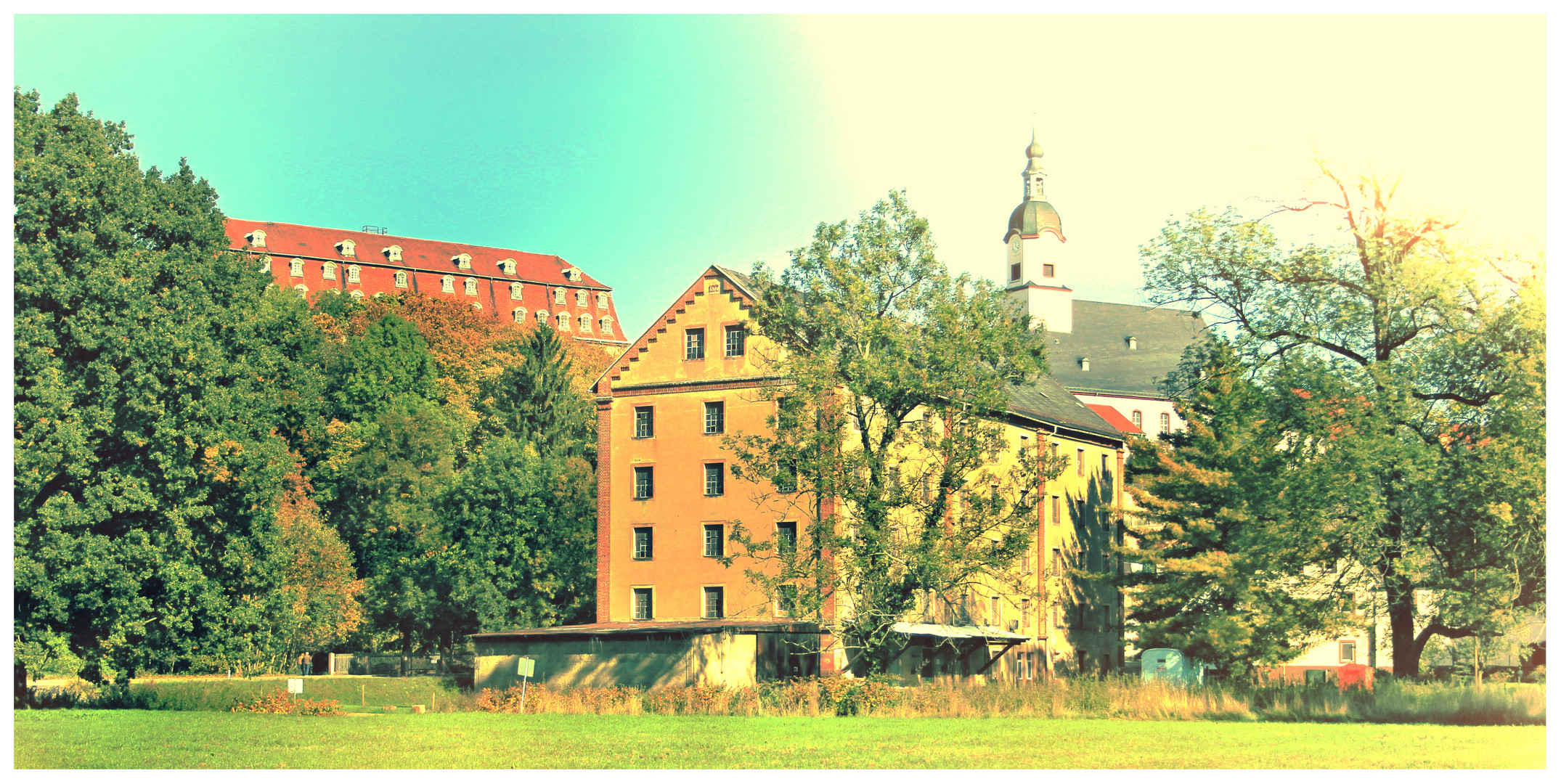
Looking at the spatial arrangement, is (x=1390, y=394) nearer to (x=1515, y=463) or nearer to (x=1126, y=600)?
(x=1515, y=463)

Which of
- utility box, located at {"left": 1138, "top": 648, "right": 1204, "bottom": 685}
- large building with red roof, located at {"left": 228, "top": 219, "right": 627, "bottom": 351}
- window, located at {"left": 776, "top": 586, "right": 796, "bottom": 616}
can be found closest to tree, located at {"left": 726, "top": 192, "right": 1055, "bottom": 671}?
window, located at {"left": 776, "top": 586, "right": 796, "bottom": 616}

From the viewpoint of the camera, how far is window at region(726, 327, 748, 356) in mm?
52062

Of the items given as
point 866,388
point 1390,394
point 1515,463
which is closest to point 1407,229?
point 1390,394

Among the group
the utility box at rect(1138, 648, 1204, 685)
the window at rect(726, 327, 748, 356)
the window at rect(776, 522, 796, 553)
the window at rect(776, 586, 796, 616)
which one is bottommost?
the utility box at rect(1138, 648, 1204, 685)

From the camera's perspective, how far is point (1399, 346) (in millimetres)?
43469

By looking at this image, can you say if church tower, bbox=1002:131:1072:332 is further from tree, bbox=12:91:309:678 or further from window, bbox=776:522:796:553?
tree, bbox=12:91:309:678

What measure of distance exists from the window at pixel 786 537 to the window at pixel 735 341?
596 cm

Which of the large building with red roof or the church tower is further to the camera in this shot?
the large building with red roof

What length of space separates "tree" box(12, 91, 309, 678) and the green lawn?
451 centimetres

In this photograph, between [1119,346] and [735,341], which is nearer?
[735,341]

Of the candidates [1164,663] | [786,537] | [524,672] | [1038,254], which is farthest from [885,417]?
[1038,254]

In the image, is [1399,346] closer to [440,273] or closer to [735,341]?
[735,341]

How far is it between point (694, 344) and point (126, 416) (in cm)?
1981

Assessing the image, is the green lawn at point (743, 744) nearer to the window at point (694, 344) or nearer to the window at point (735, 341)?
the window at point (735, 341)
